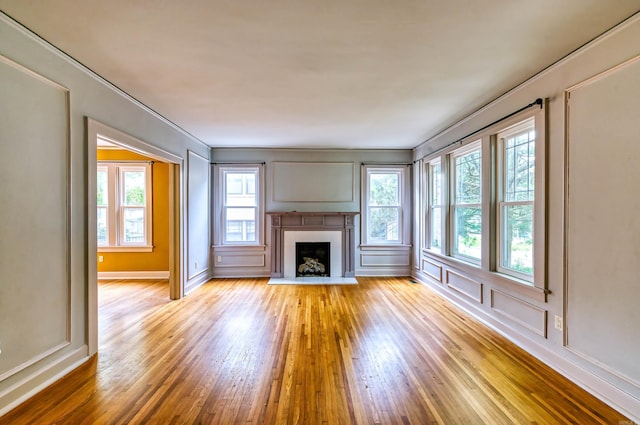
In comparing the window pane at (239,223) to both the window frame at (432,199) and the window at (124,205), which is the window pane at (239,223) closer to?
the window at (124,205)

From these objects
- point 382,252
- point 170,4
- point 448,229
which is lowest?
point 382,252

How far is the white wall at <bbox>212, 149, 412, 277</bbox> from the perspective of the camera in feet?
19.3

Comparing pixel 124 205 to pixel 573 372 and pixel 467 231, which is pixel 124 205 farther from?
pixel 573 372

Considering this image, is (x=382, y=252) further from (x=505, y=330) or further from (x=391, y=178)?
(x=505, y=330)

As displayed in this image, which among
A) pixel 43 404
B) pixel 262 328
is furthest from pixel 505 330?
pixel 43 404

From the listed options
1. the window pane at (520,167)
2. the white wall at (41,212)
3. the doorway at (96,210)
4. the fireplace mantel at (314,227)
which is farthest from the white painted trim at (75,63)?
the window pane at (520,167)

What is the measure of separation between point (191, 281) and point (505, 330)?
4.52 meters

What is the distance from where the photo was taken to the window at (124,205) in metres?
Result: 5.66

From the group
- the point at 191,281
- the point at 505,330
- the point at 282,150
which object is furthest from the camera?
the point at 282,150

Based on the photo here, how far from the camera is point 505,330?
3113 millimetres

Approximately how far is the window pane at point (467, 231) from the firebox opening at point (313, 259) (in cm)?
244

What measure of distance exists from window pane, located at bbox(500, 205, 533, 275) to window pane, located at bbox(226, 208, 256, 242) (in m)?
4.35

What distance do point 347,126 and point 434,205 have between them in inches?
84.8

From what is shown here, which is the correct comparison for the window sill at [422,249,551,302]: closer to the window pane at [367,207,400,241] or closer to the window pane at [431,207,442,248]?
the window pane at [431,207,442,248]
